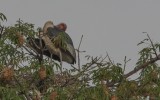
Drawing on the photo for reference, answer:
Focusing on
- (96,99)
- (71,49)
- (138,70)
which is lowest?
(96,99)

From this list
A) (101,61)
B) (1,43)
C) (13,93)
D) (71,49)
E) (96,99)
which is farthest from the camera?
(71,49)

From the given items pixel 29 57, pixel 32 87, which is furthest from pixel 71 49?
pixel 32 87

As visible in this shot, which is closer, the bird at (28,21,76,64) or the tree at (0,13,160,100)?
the tree at (0,13,160,100)

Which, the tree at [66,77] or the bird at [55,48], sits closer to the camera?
the tree at [66,77]

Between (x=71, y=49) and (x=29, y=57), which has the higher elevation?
(x=71, y=49)

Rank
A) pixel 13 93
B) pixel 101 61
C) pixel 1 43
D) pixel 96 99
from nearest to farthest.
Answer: pixel 13 93 → pixel 96 99 → pixel 1 43 → pixel 101 61

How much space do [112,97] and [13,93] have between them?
3.81 ft

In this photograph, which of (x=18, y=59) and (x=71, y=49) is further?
(x=71, y=49)

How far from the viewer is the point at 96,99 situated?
20.7 feet

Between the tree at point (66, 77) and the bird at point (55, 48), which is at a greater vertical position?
the bird at point (55, 48)

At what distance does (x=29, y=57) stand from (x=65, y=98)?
1320 millimetres

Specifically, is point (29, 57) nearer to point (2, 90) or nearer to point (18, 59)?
point (18, 59)

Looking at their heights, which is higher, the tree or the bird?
the bird

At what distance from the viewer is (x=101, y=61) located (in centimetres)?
732
